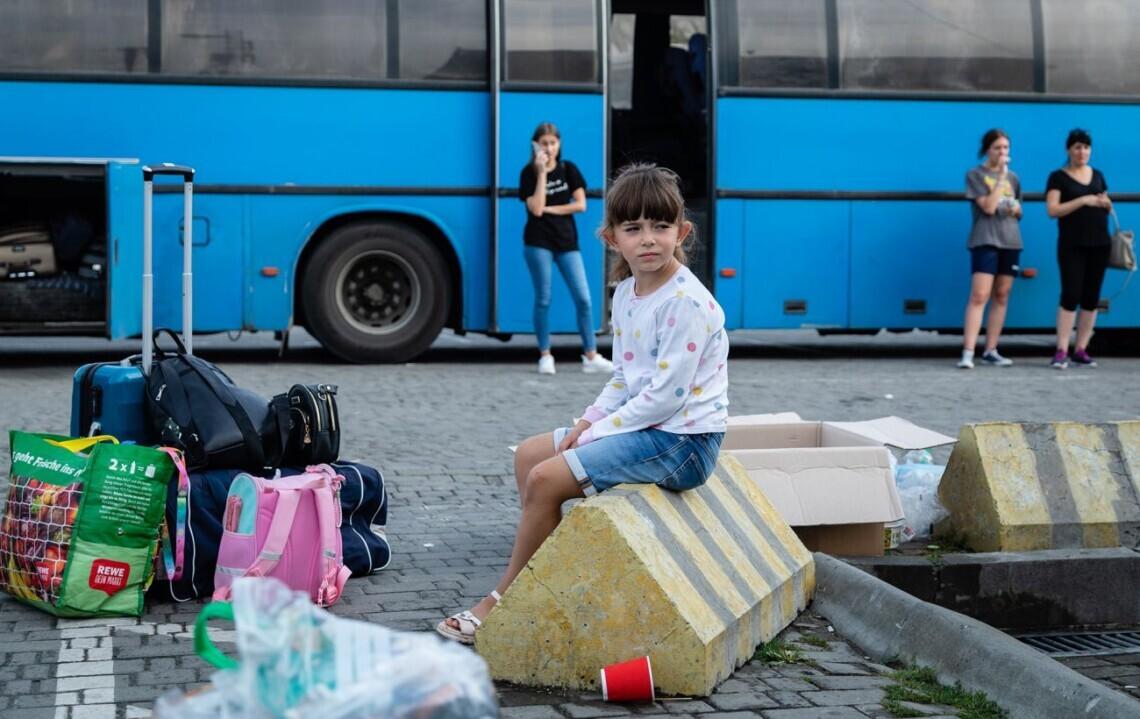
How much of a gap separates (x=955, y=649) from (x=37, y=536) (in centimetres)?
269

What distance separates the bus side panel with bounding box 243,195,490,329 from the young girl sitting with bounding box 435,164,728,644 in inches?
319

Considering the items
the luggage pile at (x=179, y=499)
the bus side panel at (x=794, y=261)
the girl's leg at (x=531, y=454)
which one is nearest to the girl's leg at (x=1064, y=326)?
the bus side panel at (x=794, y=261)

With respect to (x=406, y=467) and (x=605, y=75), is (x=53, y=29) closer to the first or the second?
(x=605, y=75)

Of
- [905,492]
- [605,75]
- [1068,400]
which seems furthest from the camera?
[605,75]

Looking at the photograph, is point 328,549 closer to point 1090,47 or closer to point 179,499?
point 179,499

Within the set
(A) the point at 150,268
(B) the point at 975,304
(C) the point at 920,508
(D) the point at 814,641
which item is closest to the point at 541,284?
(B) the point at 975,304

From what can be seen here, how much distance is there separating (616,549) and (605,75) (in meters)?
9.24

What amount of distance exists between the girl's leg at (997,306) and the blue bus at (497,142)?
0.54m

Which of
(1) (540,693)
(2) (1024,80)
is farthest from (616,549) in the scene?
(2) (1024,80)

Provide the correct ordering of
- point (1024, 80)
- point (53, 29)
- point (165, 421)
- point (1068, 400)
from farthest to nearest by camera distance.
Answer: point (1024, 80), point (53, 29), point (1068, 400), point (165, 421)

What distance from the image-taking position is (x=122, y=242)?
1146 centimetres

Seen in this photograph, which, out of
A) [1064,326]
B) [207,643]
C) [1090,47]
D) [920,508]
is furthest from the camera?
[1090,47]

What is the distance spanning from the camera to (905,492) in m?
6.21

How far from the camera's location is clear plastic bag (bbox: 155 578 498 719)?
7.39ft
